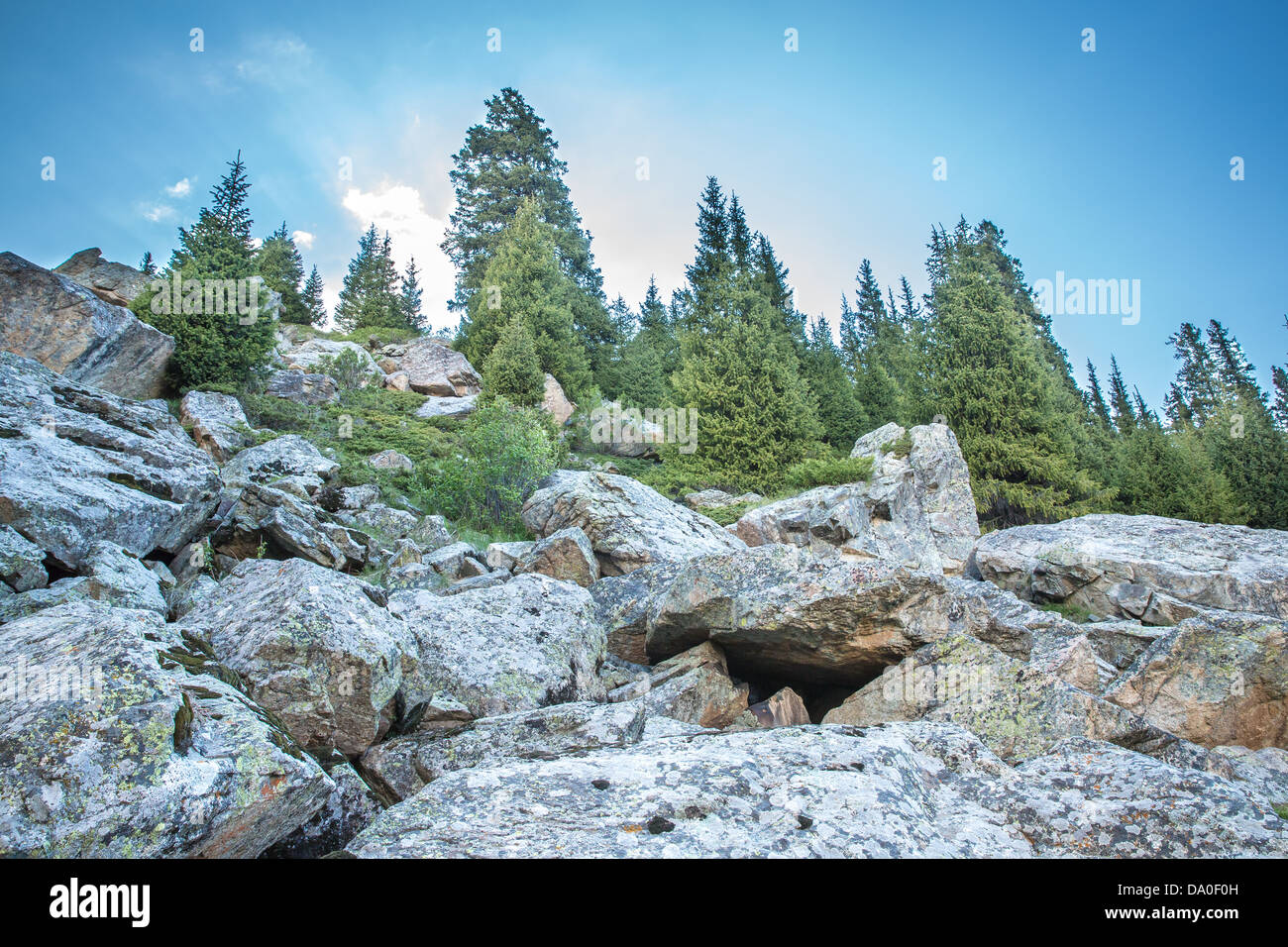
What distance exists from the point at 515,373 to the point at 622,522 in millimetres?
17284

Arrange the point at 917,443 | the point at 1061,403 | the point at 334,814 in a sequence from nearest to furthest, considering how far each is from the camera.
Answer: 1. the point at 334,814
2. the point at 917,443
3. the point at 1061,403

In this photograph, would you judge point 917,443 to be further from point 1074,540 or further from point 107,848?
point 107,848

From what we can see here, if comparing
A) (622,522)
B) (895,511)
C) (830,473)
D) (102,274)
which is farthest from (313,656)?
(102,274)

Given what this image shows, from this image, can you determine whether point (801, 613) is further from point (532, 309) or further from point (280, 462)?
point (532, 309)

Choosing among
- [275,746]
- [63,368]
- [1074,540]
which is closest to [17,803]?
[275,746]

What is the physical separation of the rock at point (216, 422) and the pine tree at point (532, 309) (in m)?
14.8

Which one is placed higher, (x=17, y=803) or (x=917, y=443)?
(x=917, y=443)

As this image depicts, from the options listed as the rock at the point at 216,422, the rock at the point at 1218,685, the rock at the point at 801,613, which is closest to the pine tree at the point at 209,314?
the rock at the point at 216,422

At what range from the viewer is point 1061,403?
28562 millimetres

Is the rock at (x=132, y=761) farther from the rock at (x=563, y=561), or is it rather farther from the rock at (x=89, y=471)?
the rock at (x=563, y=561)

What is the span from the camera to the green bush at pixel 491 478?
52.2ft
